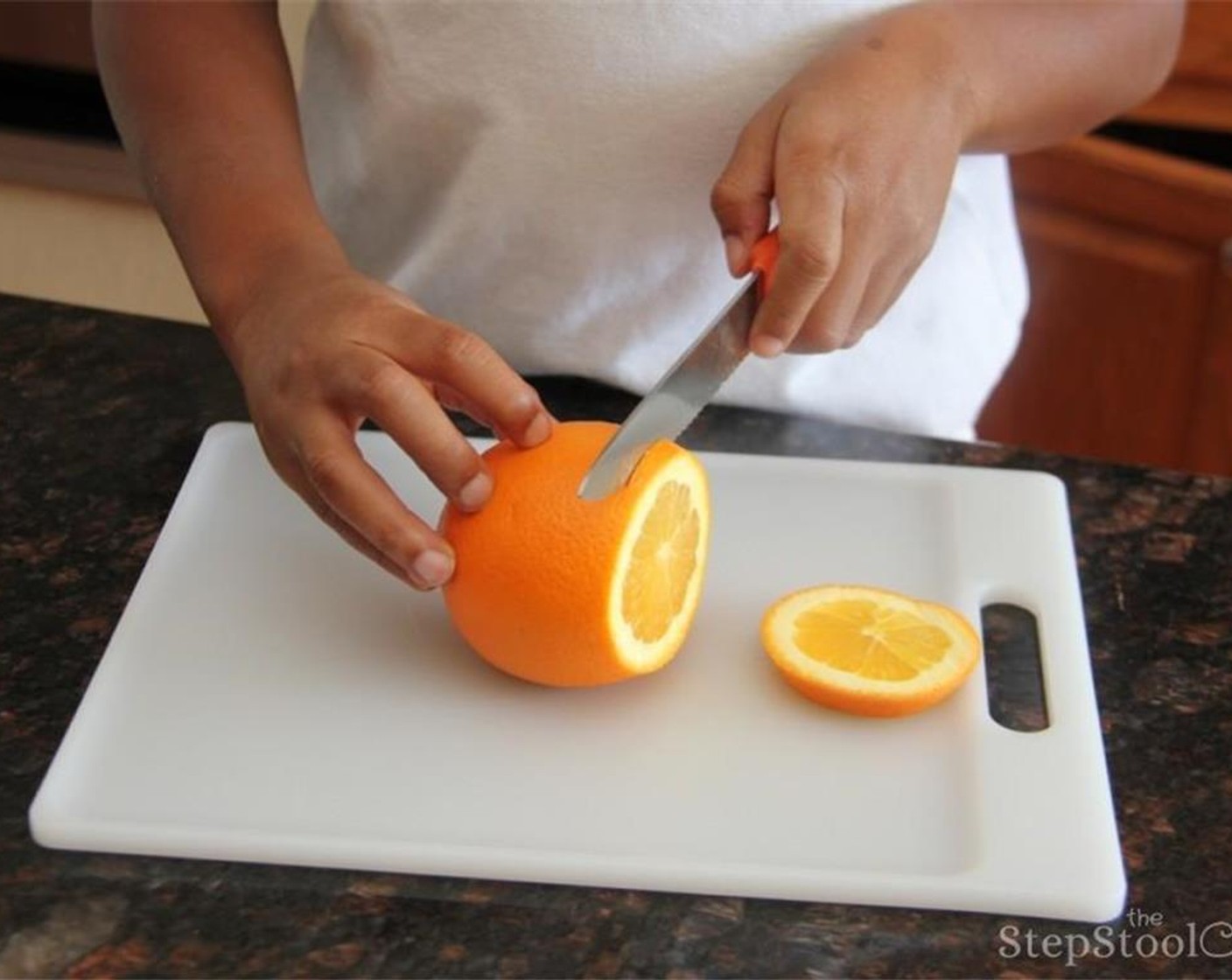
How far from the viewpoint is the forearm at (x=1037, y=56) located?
988 mm

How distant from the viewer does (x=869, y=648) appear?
892 mm

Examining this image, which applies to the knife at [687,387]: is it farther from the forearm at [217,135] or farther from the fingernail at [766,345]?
the forearm at [217,135]

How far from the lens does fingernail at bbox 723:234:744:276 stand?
894mm

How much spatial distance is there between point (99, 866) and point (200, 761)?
0.24 ft

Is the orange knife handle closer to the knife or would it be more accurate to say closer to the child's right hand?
the knife

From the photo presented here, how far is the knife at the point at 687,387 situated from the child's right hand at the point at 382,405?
40mm

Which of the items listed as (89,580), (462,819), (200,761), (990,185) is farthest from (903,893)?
(990,185)

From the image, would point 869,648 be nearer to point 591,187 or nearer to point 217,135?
point 591,187

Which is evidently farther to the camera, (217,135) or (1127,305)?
(1127,305)

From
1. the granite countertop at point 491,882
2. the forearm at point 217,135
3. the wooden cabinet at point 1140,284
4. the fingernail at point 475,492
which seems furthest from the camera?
the wooden cabinet at point 1140,284

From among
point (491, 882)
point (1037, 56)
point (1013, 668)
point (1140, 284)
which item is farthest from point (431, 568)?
point (1140, 284)

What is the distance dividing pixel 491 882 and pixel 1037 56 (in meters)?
0.56

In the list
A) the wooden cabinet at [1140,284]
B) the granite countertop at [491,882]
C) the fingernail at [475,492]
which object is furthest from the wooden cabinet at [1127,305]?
the fingernail at [475,492]

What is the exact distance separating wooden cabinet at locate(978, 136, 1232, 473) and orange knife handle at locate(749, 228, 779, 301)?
1.05 meters
